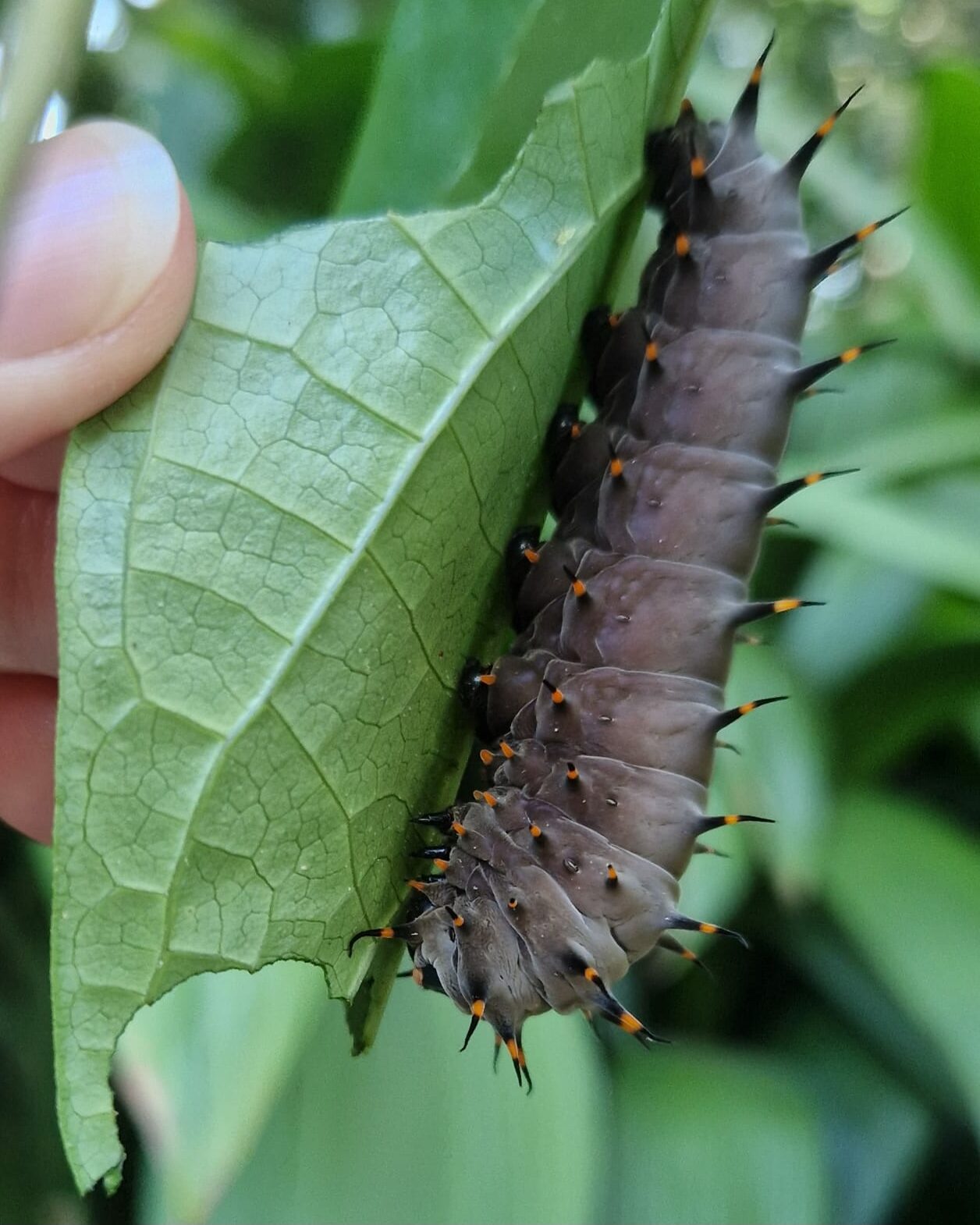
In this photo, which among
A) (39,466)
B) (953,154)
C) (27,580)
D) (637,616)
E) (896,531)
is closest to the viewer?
(637,616)

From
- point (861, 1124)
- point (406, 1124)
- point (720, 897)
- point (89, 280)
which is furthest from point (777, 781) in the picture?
point (89, 280)

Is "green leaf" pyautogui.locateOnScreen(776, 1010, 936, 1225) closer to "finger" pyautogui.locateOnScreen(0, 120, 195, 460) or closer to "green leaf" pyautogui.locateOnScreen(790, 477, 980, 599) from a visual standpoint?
"green leaf" pyautogui.locateOnScreen(790, 477, 980, 599)

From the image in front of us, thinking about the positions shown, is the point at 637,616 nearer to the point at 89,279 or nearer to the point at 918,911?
the point at 89,279

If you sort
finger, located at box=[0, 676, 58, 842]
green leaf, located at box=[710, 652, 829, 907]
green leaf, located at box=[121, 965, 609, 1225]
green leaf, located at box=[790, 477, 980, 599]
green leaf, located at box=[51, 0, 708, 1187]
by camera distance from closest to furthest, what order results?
green leaf, located at box=[51, 0, 708, 1187] → green leaf, located at box=[121, 965, 609, 1225] → finger, located at box=[0, 676, 58, 842] → green leaf, located at box=[710, 652, 829, 907] → green leaf, located at box=[790, 477, 980, 599]

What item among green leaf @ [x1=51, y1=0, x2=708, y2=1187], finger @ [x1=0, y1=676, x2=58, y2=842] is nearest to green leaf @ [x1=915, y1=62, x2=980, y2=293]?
green leaf @ [x1=51, y1=0, x2=708, y2=1187]

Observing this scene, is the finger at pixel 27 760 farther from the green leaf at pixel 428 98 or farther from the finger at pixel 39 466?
the green leaf at pixel 428 98

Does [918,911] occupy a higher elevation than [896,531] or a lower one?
lower

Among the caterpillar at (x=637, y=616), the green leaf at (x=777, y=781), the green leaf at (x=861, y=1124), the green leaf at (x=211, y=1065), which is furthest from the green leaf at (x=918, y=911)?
the green leaf at (x=211, y=1065)
